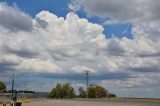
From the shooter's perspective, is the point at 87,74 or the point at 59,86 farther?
the point at 59,86

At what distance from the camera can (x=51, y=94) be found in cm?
18675

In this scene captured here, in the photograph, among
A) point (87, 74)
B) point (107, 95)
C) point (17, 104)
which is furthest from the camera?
point (107, 95)

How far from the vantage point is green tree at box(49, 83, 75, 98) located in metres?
182

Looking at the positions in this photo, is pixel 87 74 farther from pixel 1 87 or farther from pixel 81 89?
pixel 1 87

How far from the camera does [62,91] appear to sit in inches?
7219

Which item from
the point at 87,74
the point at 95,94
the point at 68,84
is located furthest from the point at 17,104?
the point at 68,84

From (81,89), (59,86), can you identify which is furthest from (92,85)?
(59,86)

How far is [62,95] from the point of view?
182 meters

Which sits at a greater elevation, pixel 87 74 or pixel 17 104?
pixel 87 74

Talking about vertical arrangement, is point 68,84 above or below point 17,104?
above

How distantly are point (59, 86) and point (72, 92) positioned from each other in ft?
22.9

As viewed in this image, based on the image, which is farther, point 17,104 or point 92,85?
point 92,85

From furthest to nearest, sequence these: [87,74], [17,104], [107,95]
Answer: [107,95]
[87,74]
[17,104]

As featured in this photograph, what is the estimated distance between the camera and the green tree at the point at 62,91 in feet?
595
